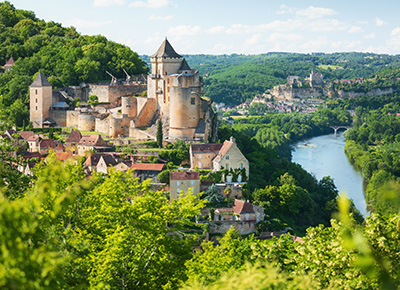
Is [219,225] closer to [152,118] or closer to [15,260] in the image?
[152,118]

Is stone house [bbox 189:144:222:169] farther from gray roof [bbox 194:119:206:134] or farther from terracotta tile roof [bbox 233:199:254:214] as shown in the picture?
terracotta tile roof [bbox 233:199:254:214]

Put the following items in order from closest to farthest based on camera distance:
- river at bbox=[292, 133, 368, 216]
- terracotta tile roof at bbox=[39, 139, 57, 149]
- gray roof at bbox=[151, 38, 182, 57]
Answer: terracotta tile roof at bbox=[39, 139, 57, 149], gray roof at bbox=[151, 38, 182, 57], river at bbox=[292, 133, 368, 216]

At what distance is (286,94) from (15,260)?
150 metres

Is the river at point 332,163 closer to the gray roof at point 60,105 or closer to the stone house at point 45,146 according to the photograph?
the stone house at point 45,146

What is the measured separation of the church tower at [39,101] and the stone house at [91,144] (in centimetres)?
807

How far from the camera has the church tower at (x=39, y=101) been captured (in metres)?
44.2

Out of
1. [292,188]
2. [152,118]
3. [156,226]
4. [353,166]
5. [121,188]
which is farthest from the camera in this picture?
[353,166]

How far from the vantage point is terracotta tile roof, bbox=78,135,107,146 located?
36969mm

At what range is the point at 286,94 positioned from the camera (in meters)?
154

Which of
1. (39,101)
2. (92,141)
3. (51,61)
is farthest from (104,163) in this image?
(51,61)

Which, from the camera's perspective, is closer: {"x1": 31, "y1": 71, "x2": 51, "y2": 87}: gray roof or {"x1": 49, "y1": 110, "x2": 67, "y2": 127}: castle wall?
{"x1": 49, "y1": 110, "x2": 67, "y2": 127}: castle wall

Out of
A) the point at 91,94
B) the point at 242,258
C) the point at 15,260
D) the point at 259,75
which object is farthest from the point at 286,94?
the point at 15,260

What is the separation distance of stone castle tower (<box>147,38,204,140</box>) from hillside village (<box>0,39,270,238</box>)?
0.23ft

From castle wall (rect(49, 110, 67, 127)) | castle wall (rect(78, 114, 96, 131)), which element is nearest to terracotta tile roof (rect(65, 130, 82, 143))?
castle wall (rect(78, 114, 96, 131))
